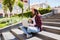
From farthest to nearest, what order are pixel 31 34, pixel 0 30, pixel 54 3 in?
pixel 54 3 → pixel 0 30 → pixel 31 34

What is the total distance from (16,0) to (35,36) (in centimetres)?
996

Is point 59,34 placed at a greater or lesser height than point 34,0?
lesser

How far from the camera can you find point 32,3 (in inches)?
568

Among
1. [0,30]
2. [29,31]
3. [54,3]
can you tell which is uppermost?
[54,3]

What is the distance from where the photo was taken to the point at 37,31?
20.7 feet

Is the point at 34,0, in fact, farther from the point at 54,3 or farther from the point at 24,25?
Answer: the point at 24,25

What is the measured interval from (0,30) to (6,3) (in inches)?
229

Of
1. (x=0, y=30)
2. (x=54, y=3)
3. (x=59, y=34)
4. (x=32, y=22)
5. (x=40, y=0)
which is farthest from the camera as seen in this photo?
(x=40, y=0)

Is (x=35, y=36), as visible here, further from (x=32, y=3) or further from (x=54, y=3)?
(x=32, y=3)

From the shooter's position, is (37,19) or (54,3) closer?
(37,19)

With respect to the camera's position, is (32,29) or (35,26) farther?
(35,26)

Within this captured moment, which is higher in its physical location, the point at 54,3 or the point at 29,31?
the point at 54,3

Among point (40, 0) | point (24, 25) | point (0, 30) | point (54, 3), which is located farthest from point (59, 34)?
point (40, 0)

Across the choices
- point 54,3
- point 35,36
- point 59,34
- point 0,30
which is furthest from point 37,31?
point 54,3
